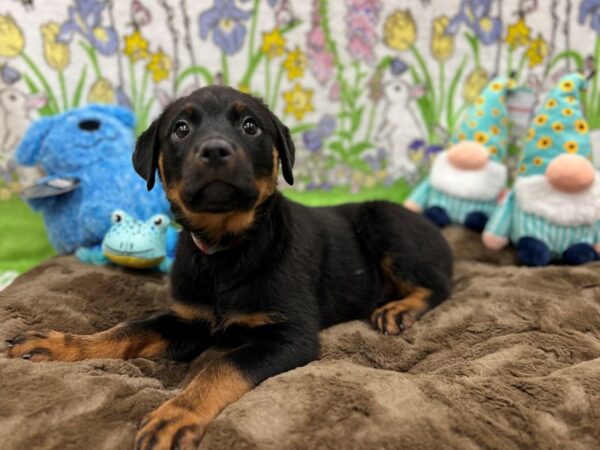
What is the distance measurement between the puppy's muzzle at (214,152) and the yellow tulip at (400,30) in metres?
2.73

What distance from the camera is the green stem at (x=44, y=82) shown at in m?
3.68

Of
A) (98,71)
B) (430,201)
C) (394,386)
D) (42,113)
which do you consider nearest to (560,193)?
(430,201)

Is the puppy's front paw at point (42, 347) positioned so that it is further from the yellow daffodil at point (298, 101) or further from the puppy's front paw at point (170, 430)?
the yellow daffodil at point (298, 101)

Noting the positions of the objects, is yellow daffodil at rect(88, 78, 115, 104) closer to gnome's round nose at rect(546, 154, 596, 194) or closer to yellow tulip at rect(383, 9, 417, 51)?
yellow tulip at rect(383, 9, 417, 51)

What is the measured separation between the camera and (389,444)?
4.84 feet

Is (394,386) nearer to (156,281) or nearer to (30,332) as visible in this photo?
(30,332)

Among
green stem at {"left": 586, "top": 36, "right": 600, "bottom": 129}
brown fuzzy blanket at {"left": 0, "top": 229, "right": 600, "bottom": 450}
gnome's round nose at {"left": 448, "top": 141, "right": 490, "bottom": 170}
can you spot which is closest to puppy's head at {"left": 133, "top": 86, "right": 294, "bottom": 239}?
brown fuzzy blanket at {"left": 0, "top": 229, "right": 600, "bottom": 450}

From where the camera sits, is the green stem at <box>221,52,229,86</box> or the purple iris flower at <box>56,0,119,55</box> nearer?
the purple iris flower at <box>56,0,119,55</box>

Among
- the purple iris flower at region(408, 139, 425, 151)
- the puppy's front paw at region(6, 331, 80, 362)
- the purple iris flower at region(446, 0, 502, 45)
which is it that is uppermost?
the purple iris flower at region(446, 0, 502, 45)

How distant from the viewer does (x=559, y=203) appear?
328 centimetres

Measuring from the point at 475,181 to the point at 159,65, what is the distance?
2514 millimetres

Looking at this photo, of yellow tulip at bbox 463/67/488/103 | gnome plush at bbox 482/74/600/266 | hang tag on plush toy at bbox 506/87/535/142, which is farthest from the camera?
yellow tulip at bbox 463/67/488/103

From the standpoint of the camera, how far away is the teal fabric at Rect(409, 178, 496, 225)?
12.6ft

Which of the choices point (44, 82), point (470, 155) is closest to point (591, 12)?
point (470, 155)
